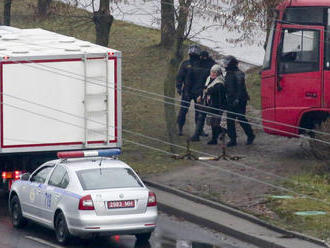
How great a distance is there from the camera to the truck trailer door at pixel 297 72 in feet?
64.9

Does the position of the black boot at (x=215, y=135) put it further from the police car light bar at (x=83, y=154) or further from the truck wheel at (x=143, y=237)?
the truck wheel at (x=143, y=237)

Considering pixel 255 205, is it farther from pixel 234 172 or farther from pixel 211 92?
pixel 211 92

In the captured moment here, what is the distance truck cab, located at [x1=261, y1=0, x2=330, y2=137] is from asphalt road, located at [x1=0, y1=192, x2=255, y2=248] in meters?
4.55

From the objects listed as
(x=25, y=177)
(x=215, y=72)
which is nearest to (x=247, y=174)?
(x=215, y=72)

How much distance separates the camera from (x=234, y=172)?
63.8ft

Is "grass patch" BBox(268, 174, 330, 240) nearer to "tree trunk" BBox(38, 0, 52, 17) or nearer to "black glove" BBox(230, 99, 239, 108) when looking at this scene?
"black glove" BBox(230, 99, 239, 108)

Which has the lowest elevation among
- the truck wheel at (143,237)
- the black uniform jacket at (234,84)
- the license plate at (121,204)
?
the truck wheel at (143,237)

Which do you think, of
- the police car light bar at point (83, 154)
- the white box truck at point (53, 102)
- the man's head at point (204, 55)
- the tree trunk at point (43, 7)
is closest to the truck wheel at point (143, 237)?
the police car light bar at point (83, 154)

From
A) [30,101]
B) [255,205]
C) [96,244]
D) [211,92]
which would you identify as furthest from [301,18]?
[96,244]

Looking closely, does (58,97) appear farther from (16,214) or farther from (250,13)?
(250,13)

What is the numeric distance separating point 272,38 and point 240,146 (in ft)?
9.61

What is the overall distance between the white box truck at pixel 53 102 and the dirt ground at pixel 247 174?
211cm

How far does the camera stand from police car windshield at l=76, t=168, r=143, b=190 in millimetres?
14406

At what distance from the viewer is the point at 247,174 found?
19.2 m
